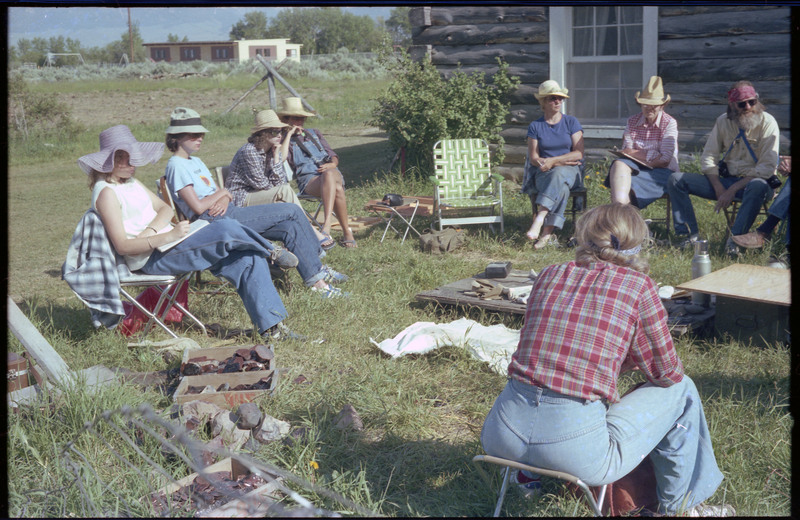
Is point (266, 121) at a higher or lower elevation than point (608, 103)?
lower

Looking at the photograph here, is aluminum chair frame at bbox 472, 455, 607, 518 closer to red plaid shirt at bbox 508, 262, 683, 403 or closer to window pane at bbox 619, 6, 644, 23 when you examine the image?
red plaid shirt at bbox 508, 262, 683, 403

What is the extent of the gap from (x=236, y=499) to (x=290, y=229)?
308 centimetres

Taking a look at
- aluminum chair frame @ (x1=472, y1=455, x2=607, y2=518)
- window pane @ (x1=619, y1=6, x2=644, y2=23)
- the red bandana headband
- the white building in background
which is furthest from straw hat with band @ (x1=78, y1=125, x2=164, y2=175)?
the white building in background

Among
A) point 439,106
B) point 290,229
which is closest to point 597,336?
point 290,229

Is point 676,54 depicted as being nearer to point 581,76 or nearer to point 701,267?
point 581,76

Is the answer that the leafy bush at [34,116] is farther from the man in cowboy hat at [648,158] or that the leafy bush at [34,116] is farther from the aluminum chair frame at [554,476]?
the aluminum chair frame at [554,476]

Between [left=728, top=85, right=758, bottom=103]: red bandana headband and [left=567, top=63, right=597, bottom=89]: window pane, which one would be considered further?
[left=567, top=63, right=597, bottom=89]: window pane

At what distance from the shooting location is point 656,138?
693 centimetres

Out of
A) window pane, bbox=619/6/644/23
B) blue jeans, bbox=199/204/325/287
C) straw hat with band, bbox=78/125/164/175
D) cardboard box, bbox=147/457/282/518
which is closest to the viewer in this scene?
cardboard box, bbox=147/457/282/518

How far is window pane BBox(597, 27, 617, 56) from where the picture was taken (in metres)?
8.82

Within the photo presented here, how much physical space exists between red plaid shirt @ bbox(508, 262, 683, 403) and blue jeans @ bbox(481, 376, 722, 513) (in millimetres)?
56

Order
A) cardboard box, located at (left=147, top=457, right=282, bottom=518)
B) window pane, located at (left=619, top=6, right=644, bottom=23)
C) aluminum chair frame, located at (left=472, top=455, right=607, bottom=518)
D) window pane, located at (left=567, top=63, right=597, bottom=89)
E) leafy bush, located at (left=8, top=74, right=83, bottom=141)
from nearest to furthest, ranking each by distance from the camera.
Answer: aluminum chair frame, located at (left=472, top=455, right=607, bottom=518) < cardboard box, located at (left=147, top=457, right=282, bottom=518) < window pane, located at (left=619, top=6, right=644, bottom=23) < window pane, located at (left=567, top=63, right=597, bottom=89) < leafy bush, located at (left=8, top=74, right=83, bottom=141)

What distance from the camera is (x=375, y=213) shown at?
8.27 m

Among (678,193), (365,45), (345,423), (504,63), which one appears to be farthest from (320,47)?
(345,423)
